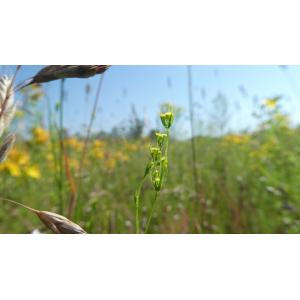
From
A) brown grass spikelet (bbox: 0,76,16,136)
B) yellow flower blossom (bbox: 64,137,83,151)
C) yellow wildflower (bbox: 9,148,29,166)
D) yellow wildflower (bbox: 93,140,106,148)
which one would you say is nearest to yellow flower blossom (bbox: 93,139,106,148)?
yellow wildflower (bbox: 93,140,106,148)

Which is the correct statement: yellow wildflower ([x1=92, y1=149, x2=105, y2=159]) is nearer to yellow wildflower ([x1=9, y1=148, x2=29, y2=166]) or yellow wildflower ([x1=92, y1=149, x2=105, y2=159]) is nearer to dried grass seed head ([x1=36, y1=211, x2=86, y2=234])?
yellow wildflower ([x1=9, y1=148, x2=29, y2=166])

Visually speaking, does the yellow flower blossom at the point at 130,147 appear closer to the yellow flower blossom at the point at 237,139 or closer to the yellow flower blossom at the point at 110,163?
the yellow flower blossom at the point at 110,163

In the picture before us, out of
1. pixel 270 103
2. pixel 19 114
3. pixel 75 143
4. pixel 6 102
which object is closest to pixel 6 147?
pixel 6 102

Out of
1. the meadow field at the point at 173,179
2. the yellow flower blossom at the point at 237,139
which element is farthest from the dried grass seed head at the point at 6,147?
the yellow flower blossom at the point at 237,139
